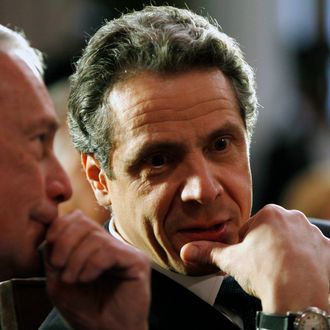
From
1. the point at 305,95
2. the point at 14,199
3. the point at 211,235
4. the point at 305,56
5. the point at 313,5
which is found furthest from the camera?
the point at 313,5

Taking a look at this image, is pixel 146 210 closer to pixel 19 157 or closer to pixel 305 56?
pixel 19 157

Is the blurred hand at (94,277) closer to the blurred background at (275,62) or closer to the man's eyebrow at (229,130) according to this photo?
the man's eyebrow at (229,130)

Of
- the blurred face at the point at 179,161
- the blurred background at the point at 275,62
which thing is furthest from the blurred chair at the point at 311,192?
the blurred face at the point at 179,161

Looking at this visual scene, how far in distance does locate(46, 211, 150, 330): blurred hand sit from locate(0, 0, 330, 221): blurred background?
2.16 meters

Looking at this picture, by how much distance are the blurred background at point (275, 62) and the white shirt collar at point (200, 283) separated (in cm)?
136

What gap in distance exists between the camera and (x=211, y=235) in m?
2.54

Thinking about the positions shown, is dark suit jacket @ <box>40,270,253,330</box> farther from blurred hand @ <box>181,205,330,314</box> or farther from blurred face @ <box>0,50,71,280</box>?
blurred face @ <box>0,50,71,280</box>

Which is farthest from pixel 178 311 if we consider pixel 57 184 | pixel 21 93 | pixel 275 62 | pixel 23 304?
pixel 275 62

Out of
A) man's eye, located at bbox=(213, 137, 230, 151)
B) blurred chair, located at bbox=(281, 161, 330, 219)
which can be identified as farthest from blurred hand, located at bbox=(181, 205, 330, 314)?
blurred chair, located at bbox=(281, 161, 330, 219)

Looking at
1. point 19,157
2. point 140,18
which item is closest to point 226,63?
point 140,18

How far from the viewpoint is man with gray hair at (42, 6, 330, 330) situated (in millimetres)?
2389

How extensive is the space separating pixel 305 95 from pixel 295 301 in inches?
152

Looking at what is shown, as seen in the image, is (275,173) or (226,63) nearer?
(226,63)

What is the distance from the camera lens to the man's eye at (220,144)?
263 cm
